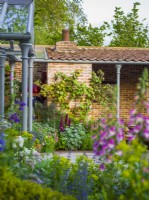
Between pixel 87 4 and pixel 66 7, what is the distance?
2.08 metres

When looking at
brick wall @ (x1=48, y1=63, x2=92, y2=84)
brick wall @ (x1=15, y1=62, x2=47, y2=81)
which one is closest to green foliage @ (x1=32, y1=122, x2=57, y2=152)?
brick wall @ (x1=48, y1=63, x2=92, y2=84)

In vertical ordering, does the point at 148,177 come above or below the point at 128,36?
below

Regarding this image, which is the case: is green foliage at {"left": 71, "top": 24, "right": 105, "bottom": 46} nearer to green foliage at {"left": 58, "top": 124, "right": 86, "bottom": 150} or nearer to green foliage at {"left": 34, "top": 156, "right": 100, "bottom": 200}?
green foliage at {"left": 58, "top": 124, "right": 86, "bottom": 150}

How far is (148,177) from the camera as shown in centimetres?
419

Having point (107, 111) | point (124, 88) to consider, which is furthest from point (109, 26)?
point (107, 111)

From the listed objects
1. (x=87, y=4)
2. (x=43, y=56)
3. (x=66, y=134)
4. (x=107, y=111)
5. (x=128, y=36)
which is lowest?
(x=66, y=134)

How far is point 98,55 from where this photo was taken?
1844cm

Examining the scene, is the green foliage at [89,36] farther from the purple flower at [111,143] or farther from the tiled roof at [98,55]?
the purple flower at [111,143]

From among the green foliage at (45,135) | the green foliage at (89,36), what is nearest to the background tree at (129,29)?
the green foliage at (89,36)

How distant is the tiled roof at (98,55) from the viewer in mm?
17781

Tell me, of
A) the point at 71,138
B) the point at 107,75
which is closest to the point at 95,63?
the point at 107,75

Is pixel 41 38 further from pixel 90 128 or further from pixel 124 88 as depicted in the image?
pixel 90 128

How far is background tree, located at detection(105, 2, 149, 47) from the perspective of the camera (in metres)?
32.6

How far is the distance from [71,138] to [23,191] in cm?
1083
